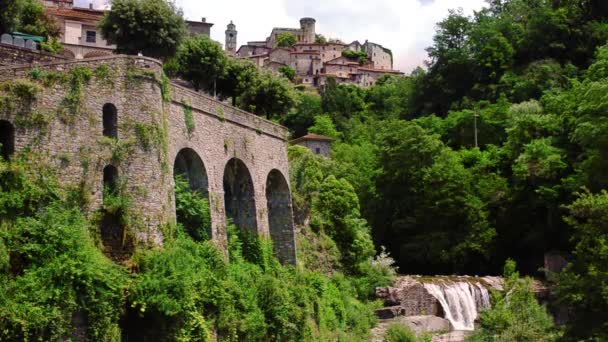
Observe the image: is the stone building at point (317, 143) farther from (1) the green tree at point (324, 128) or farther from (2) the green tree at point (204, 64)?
(2) the green tree at point (204, 64)

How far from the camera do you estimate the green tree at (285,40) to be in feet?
493

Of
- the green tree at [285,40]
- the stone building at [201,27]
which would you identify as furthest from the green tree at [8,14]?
the green tree at [285,40]

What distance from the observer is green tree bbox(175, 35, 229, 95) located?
39.0 metres

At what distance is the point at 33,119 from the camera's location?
19875 mm

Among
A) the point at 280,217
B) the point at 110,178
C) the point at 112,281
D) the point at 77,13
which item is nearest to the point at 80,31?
the point at 77,13

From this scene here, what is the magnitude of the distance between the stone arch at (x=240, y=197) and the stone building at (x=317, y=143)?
130ft

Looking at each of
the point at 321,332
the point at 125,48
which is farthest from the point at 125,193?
the point at 125,48

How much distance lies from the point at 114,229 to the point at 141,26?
1400 cm

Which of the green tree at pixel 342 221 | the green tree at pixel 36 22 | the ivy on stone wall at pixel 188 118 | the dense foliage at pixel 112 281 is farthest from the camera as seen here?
the green tree at pixel 36 22

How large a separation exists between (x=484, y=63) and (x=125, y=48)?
149 feet

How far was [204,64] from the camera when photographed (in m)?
39.0

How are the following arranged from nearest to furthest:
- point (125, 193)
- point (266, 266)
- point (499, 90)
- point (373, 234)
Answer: point (125, 193)
point (266, 266)
point (373, 234)
point (499, 90)

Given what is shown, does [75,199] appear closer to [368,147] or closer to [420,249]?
[420,249]

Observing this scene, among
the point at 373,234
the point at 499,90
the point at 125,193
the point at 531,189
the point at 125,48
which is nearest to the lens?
the point at 125,193
